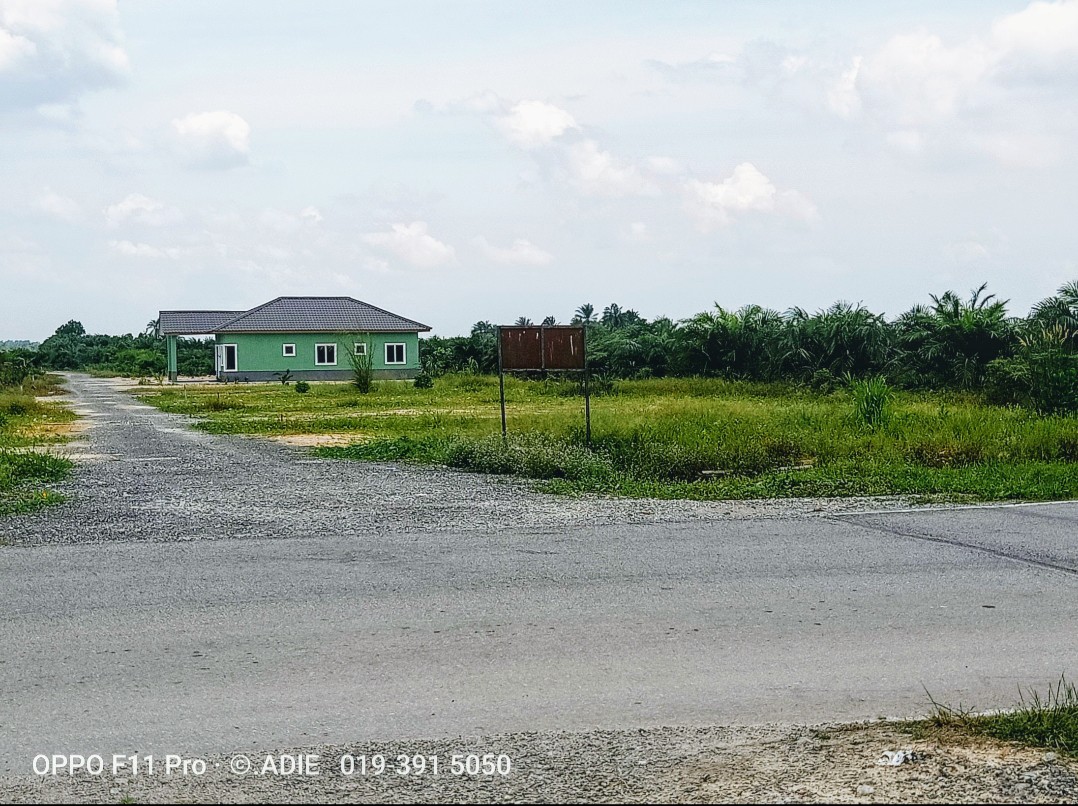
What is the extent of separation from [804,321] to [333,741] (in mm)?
36231

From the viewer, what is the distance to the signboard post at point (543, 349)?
17375 mm

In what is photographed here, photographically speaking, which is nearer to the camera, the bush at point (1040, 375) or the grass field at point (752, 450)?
the grass field at point (752, 450)

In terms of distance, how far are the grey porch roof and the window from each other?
37.0 inches

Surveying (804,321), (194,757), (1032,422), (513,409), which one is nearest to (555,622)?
(194,757)

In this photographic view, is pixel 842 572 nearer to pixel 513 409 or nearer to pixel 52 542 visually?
pixel 52 542

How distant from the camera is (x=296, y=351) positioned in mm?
59719

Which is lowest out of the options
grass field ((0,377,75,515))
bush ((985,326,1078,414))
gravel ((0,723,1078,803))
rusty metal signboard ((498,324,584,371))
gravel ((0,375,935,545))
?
gravel ((0,723,1078,803))

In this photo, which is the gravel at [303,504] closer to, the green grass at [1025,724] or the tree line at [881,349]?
the green grass at [1025,724]

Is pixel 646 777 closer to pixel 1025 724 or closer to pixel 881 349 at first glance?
pixel 1025 724

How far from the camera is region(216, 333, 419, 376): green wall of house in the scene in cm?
5897

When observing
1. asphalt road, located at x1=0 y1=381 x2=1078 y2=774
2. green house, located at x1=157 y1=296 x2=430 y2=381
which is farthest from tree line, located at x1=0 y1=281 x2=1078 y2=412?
asphalt road, located at x1=0 y1=381 x2=1078 y2=774

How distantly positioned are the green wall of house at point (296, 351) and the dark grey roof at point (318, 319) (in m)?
0.36

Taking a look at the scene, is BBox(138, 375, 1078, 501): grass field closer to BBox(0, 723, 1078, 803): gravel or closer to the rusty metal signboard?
the rusty metal signboard

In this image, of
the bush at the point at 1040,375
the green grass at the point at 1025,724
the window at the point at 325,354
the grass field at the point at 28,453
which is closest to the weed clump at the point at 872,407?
the bush at the point at 1040,375
